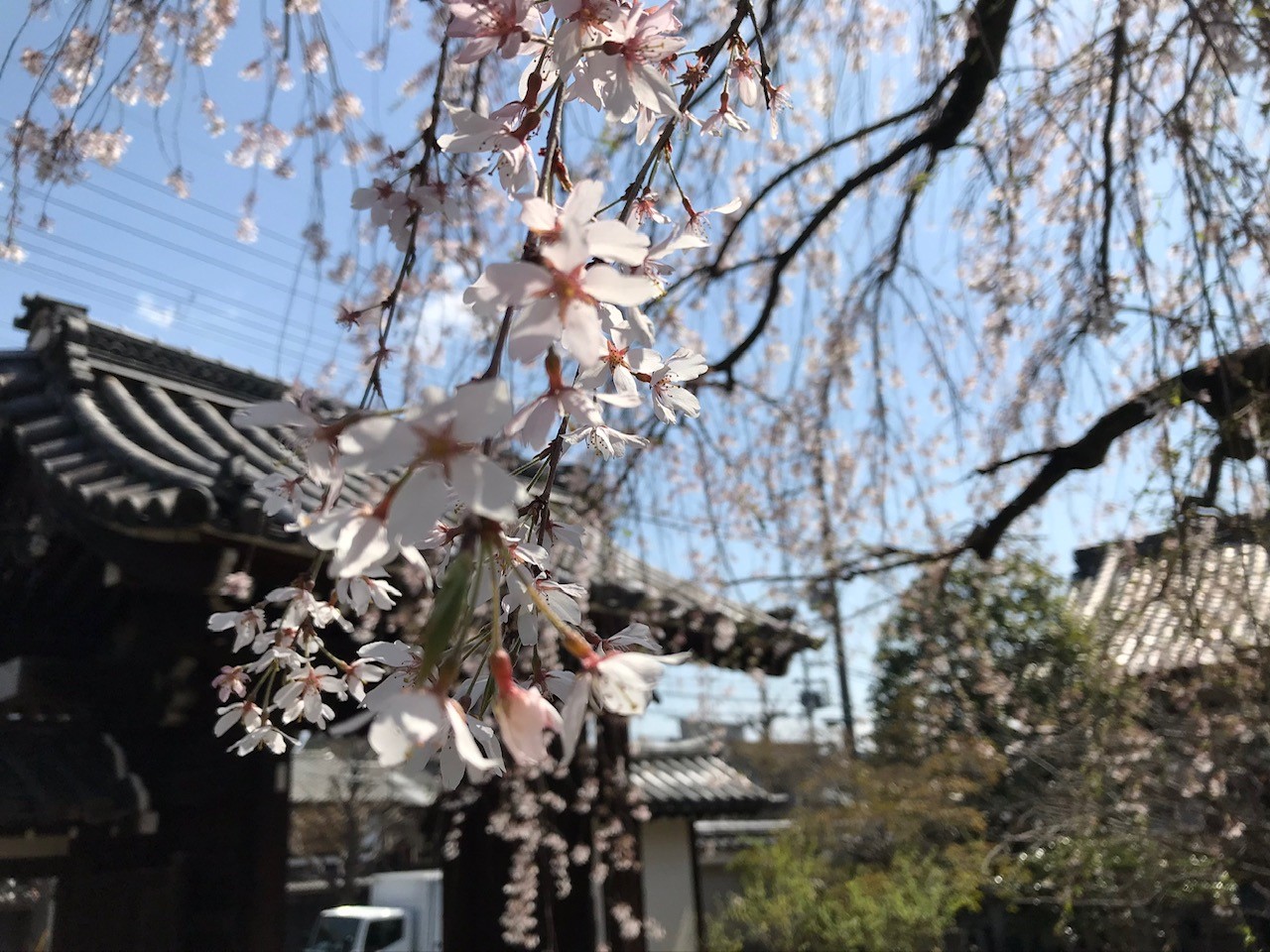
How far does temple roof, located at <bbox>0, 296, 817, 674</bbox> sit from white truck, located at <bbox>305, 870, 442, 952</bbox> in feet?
18.8

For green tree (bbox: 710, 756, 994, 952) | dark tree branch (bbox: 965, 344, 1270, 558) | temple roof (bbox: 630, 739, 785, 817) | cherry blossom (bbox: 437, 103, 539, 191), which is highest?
dark tree branch (bbox: 965, 344, 1270, 558)

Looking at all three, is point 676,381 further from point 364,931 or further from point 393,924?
point 393,924

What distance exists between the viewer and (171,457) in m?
2.46

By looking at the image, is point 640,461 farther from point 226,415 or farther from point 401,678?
point 401,678

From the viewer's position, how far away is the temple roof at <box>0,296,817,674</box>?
195 centimetres

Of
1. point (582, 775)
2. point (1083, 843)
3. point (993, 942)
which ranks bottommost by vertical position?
point (993, 942)

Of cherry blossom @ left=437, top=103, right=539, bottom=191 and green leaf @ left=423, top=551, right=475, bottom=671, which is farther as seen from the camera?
cherry blossom @ left=437, top=103, right=539, bottom=191

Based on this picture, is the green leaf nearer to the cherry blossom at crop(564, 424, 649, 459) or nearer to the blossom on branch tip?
the blossom on branch tip

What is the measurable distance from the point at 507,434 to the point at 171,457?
2230 millimetres

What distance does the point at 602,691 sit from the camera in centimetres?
53

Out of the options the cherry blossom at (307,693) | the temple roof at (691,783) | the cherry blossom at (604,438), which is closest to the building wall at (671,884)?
the temple roof at (691,783)

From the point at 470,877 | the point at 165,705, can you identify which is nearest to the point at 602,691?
the point at 165,705

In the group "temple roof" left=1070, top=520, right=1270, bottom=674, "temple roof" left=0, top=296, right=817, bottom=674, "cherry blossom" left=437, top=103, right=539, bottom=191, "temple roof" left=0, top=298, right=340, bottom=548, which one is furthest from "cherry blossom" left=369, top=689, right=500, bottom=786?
"temple roof" left=1070, top=520, right=1270, bottom=674

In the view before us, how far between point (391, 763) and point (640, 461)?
2.60 m
